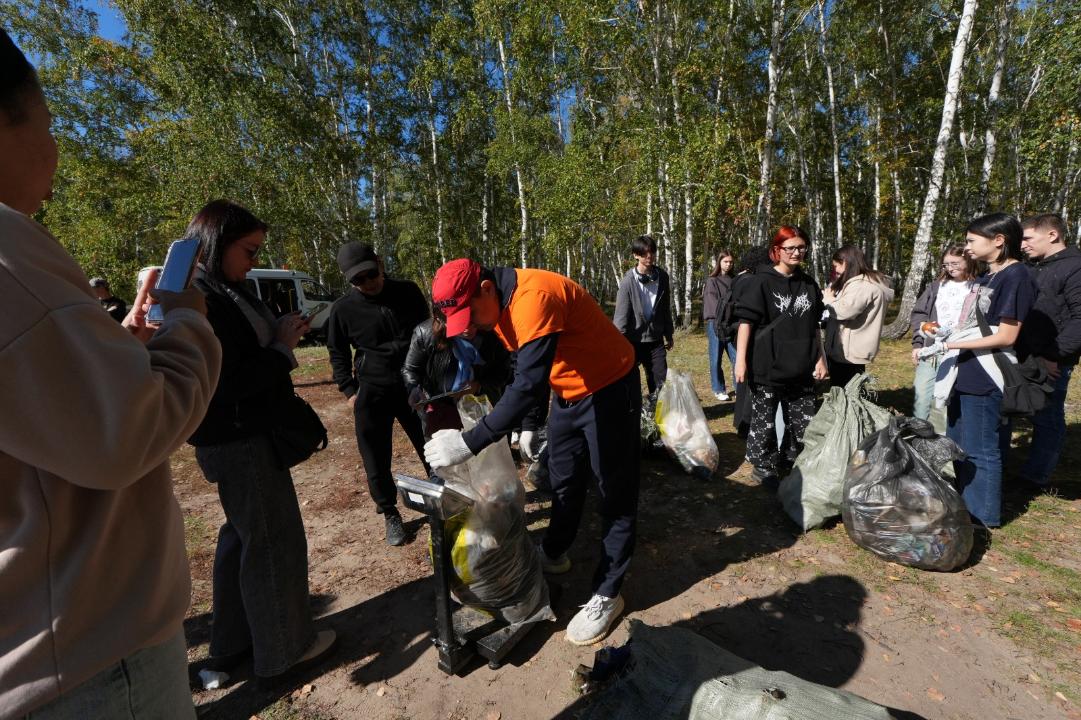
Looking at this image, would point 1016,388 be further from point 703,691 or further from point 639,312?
point 639,312

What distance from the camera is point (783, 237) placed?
376cm

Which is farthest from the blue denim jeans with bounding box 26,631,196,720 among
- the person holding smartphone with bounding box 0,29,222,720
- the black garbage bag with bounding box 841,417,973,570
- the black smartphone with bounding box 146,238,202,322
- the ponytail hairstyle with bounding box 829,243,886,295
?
the ponytail hairstyle with bounding box 829,243,886,295

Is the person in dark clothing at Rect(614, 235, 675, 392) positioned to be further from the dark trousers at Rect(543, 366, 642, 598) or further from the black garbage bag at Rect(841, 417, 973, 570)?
the dark trousers at Rect(543, 366, 642, 598)

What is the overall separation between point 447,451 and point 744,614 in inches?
70.1

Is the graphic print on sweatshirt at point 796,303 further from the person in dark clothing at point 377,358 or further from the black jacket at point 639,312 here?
the person in dark clothing at point 377,358

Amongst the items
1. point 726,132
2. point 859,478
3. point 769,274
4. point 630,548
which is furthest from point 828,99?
point 630,548

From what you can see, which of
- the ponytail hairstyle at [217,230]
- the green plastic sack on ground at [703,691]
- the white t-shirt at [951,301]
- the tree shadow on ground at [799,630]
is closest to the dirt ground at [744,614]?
the tree shadow on ground at [799,630]

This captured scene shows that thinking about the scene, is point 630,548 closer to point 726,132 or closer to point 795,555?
point 795,555

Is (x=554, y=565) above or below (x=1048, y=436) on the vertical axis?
below

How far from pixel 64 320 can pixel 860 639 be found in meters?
3.10

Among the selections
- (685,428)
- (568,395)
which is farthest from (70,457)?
(685,428)

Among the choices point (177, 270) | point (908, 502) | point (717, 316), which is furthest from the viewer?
point (717, 316)

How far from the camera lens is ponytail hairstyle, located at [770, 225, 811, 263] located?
3.68 meters

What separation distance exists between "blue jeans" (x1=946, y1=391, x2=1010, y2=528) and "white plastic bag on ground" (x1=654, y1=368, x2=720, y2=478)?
1602mm
